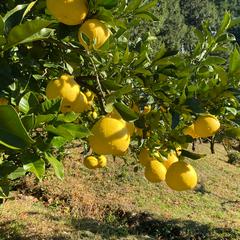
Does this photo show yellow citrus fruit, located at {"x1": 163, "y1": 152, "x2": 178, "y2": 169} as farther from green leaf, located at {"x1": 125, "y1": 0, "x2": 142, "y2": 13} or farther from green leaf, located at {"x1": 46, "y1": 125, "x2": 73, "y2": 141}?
green leaf, located at {"x1": 46, "y1": 125, "x2": 73, "y2": 141}

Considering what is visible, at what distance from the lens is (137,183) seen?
1023 centimetres

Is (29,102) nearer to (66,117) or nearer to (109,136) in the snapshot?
(66,117)

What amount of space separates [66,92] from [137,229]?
7.16 metres

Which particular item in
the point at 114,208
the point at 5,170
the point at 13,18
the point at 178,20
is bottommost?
the point at 178,20

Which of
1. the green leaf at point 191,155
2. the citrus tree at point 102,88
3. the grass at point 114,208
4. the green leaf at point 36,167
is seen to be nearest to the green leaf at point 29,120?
the citrus tree at point 102,88

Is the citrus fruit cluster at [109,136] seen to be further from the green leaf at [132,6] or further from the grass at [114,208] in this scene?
the grass at [114,208]

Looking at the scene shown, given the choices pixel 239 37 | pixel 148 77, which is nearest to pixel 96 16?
pixel 148 77

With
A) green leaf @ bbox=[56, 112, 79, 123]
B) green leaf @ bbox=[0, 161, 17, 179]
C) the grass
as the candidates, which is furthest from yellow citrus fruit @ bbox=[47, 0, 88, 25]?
the grass

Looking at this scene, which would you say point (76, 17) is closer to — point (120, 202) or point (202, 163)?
point (120, 202)

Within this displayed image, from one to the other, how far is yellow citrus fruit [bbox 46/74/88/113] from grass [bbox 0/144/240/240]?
5759 millimetres

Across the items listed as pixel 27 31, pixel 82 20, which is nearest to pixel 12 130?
pixel 27 31

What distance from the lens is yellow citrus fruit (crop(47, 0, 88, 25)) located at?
1.10 meters

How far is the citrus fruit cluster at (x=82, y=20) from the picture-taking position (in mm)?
1109

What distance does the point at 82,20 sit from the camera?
1.21 metres
